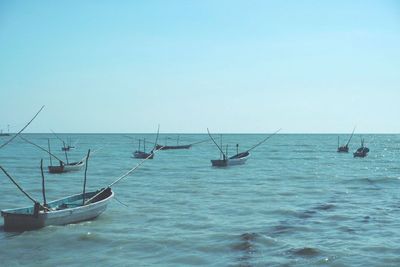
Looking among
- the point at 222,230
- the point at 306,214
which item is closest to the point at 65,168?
the point at 306,214

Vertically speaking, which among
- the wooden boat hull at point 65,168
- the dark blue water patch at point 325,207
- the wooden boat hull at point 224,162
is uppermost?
the wooden boat hull at point 224,162

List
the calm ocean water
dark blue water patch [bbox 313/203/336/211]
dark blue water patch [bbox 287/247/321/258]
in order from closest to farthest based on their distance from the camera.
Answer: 1. the calm ocean water
2. dark blue water patch [bbox 287/247/321/258]
3. dark blue water patch [bbox 313/203/336/211]

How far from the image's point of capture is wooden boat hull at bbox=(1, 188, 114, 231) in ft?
51.8

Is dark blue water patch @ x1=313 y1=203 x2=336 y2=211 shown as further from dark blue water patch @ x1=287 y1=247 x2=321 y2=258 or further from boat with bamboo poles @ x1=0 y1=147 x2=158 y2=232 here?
boat with bamboo poles @ x1=0 y1=147 x2=158 y2=232

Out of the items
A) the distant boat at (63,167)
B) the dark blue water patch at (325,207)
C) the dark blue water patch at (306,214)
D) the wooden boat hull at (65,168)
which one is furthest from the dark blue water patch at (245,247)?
the wooden boat hull at (65,168)

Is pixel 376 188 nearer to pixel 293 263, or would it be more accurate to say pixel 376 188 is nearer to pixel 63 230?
pixel 293 263

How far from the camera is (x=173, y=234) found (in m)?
16.0

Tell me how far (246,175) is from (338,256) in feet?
82.4

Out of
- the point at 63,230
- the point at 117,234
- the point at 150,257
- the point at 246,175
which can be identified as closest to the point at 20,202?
the point at 63,230

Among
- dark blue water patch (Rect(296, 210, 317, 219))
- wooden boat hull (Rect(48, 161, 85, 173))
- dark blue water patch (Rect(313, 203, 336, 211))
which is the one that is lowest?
dark blue water patch (Rect(296, 210, 317, 219))

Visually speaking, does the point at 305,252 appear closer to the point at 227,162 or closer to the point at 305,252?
the point at 305,252

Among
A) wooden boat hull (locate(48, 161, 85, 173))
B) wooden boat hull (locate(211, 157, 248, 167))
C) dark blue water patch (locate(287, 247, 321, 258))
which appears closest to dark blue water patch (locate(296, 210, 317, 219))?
dark blue water patch (locate(287, 247, 321, 258))

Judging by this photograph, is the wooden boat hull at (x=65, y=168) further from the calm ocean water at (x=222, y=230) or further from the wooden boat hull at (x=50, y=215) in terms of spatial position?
the wooden boat hull at (x=50, y=215)

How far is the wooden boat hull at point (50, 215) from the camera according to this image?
1580 cm
